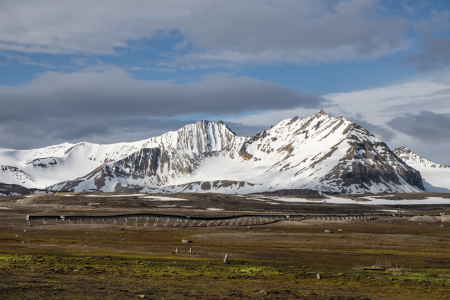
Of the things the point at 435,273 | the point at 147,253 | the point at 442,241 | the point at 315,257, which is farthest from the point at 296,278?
the point at 442,241

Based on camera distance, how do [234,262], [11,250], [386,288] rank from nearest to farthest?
[386,288], [234,262], [11,250]

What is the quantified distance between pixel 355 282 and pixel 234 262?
40.7 ft

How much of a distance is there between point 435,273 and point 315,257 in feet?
43.3

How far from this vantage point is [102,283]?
109 ft

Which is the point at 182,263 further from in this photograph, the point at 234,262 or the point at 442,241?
the point at 442,241

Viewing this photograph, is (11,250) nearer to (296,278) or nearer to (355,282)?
(296,278)

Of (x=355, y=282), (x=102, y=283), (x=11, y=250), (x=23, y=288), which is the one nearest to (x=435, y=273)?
(x=355, y=282)

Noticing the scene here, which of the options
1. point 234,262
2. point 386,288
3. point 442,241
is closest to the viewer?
point 386,288

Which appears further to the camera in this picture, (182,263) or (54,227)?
(54,227)

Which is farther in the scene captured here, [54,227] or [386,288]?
[54,227]

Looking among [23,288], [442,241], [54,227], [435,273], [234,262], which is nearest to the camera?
[23,288]

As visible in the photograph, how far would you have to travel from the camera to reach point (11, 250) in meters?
51.2

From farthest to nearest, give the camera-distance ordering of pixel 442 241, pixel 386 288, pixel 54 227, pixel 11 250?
pixel 54 227
pixel 442 241
pixel 11 250
pixel 386 288

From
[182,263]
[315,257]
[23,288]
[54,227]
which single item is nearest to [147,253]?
[182,263]
